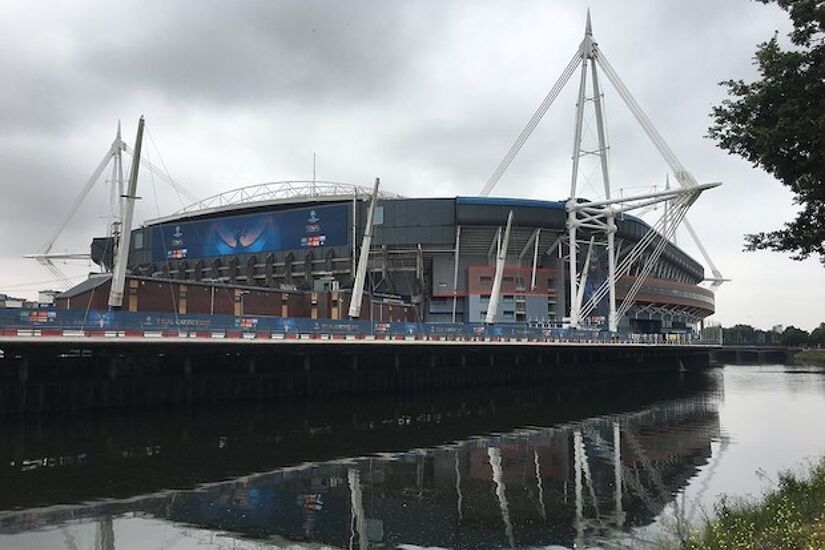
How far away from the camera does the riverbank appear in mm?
140000

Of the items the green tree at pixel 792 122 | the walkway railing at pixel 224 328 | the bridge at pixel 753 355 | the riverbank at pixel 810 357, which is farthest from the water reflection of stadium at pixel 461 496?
the bridge at pixel 753 355

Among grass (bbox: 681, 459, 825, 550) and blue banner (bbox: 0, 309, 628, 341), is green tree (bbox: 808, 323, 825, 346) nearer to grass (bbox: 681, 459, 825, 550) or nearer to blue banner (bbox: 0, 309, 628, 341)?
blue banner (bbox: 0, 309, 628, 341)

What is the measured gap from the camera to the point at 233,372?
46.8 meters

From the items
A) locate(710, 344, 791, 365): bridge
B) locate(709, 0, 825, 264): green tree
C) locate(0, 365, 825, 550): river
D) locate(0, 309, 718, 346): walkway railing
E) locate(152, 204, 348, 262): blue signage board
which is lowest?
locate(0, 365, 825, 550): river

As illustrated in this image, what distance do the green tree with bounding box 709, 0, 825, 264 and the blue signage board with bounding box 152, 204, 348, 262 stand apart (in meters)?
72.1

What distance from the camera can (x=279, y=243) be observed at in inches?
3654

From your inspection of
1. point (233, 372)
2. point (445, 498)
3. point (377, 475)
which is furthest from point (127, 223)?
point (445, 498)

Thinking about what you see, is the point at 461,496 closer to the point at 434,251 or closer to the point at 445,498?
the point at 445,498

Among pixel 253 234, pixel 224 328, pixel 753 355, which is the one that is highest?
pixel 253 234

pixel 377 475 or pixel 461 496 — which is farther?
pixel 377 475

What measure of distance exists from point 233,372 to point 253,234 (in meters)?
51.4

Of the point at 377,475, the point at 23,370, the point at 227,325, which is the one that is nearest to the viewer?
the point at 377,475

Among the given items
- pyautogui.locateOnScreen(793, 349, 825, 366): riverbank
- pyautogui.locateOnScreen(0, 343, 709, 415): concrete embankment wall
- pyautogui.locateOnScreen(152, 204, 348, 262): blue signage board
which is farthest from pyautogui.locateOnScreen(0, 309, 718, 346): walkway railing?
pyautogui.locateOnScreen(793, 349, 825, 366): riverbank

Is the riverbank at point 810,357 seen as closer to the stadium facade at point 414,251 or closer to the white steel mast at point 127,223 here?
the stadium facade at point 414,251
